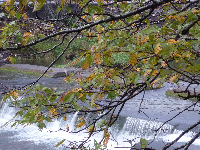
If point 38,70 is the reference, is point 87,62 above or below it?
above

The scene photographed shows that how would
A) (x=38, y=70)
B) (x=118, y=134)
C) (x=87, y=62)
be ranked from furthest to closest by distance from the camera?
(x=38, y=70)
(x=118, y=134)
(x=87, y=62)

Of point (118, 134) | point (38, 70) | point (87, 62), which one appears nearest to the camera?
point (87, 62)

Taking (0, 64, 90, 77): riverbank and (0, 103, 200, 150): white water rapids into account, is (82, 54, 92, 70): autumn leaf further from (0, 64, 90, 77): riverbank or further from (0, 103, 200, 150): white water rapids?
(0, 64, 90, 77): riverbank

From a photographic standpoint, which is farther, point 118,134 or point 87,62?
point 118,134

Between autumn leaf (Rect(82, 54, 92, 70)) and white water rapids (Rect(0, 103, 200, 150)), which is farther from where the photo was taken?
white water rapids (Rect(0, 103, 200, 150))

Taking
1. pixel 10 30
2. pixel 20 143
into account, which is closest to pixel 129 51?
pixel 10 30

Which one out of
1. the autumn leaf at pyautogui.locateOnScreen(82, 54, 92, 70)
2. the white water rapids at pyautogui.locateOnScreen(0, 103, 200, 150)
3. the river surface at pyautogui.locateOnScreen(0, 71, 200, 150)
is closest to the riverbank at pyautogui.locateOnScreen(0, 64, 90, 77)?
the river surface at pyautogui.locateOnScreen(0, 71, 200, 150)

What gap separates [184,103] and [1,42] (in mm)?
7526

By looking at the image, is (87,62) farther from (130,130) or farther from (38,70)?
(38,70)

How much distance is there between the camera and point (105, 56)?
6.04 feet

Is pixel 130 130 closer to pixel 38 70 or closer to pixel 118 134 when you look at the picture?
pixel 118 134

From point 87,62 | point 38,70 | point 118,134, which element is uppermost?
point 87,62

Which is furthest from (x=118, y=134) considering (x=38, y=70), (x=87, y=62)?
(x=38, y=70)

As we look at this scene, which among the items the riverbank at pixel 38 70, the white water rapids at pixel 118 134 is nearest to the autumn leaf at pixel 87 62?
the white water rapids at pixel 118 134
